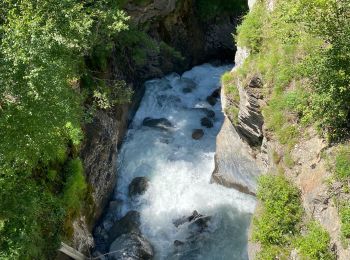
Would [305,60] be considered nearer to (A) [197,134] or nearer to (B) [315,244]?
(B) [315,244]

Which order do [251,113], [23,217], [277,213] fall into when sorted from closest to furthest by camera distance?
[23,217] → [277,213] → [251,113]

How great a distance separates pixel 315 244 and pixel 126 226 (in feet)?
28.5

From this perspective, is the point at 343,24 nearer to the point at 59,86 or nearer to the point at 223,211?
the point at 59,86

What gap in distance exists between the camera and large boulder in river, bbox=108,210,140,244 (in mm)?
17016

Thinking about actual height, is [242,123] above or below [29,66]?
below

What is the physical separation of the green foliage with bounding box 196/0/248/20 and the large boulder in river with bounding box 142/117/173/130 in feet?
23.7

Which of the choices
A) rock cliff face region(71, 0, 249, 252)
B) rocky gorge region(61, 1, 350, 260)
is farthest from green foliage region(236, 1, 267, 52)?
rock cliff face region(71, 0, 249, 252)

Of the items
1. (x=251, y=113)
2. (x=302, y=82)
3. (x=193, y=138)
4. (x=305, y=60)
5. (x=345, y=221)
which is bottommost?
(x=193, y=138)

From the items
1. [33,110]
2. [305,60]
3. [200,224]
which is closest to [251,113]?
[305,60]

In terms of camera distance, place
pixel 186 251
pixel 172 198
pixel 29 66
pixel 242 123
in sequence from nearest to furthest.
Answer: pixel 29 66, pixel 242 123, pixel 186 251, pixel 172 198

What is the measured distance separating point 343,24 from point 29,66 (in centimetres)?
731

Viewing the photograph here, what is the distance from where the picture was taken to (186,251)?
16.5 meters

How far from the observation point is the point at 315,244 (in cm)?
1054

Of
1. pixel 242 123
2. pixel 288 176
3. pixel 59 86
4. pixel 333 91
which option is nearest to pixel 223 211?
pixel 242 123
